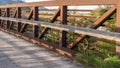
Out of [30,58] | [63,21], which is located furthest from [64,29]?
[30,58]

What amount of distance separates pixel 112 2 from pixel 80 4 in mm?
1073

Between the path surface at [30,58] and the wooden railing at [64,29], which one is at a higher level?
the wooden railing at [64,29]

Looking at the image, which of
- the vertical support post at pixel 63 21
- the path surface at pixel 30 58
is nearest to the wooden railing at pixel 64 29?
the vertical support post at pixel 63 21

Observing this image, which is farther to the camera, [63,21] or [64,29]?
[63,21]

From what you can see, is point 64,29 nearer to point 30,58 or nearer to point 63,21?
point 63,21

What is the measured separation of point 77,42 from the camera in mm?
6445

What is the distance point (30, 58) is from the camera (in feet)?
21.7

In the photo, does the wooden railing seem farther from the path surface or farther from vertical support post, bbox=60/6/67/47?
the path surface

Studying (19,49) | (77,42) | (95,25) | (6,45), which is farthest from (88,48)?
(6,45)

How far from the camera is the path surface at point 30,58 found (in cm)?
594

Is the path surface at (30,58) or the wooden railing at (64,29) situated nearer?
the wooden railing at (64,29)

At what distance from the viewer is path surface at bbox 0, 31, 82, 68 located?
594cm

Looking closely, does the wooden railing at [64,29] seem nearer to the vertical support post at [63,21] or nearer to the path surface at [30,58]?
the vertical support post at [63,21]

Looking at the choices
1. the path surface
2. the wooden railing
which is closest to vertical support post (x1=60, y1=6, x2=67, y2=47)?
the wooden railing
